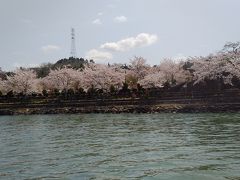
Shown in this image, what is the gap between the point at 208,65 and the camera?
56469mm

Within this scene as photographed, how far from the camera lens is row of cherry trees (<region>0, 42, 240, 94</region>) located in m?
55.4

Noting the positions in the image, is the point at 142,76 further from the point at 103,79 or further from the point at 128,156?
the point at 128,156

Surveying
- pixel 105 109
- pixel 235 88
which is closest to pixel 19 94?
pixel 105 109

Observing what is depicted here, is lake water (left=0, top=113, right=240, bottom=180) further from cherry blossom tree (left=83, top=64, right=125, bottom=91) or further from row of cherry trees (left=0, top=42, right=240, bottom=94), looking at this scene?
cherry blossom tree (left=83, top=64, right=125, bottom=91)

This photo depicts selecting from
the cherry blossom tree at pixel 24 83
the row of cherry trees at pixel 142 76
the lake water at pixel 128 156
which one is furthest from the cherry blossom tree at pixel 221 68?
the cherry blossom tree at pixel 24 83

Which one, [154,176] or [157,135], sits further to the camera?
[157,135]

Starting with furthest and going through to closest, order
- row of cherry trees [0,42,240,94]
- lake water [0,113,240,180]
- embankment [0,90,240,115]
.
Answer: row of cherry trees [0,42,240,94], embankment [0,90,240,115], lake water [0,113,240,180]

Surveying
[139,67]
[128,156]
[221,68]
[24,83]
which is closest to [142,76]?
[139,67]

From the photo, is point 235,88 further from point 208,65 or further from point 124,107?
point 124,107

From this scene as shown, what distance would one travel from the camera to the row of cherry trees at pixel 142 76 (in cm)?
5541

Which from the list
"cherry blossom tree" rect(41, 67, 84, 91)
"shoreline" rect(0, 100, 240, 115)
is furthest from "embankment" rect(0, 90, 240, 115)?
"cherry blossom tree" rect(41, 67, 84, 91)

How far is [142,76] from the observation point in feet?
252

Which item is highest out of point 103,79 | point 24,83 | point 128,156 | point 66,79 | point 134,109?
point 66,79

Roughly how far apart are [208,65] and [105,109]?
1608cm
